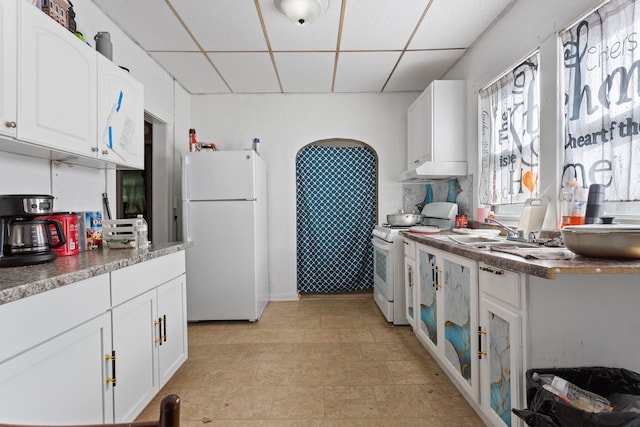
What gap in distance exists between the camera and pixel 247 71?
3.53 meters

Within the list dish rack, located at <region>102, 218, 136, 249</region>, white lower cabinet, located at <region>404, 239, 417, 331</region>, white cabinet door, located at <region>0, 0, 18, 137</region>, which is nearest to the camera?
white cabinet door, located at <region>0, 0, 18, 137</region>

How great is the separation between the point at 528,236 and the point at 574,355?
814mm

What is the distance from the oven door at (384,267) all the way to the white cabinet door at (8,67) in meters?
2.81

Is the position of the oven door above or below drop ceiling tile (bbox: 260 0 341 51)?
below

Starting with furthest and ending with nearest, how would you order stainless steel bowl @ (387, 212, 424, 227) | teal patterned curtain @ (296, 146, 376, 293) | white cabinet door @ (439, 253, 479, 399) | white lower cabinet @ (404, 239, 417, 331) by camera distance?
teal patterned curtain @ (296, 146, 376, 293) < stainless steel bowl @ (387, 212, 424, 227) < white lower cabinet @ (404, 239, 417, 331) < white cabinet door @ (439, 253, 479, 399)

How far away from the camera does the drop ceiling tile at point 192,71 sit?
3.17 meters

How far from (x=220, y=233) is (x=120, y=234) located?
49.4 inches

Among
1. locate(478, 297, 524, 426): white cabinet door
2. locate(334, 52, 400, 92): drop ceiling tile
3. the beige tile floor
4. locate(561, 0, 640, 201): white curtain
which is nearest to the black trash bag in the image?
locate(478, 297, 524, 426): white cabinet door

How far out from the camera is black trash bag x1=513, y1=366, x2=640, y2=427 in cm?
103

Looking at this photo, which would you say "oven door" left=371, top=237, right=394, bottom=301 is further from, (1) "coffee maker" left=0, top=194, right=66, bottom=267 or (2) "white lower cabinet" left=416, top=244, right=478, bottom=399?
(1) "coffee maker" left=0, top=194, right=66, bottom=267

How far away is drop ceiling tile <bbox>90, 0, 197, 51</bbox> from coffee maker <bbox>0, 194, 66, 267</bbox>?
1608 mm

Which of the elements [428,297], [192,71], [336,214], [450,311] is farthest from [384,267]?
[192,71]

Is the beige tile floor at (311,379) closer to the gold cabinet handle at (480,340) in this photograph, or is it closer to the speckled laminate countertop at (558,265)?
the gold cabinet handle at (480,340)

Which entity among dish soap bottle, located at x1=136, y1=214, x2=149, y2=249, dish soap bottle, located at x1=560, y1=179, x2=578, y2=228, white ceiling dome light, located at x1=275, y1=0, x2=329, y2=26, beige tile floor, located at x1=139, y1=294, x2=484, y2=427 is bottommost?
beige tile floor, located at x1=139, y1=294, x2=484, y2=427
